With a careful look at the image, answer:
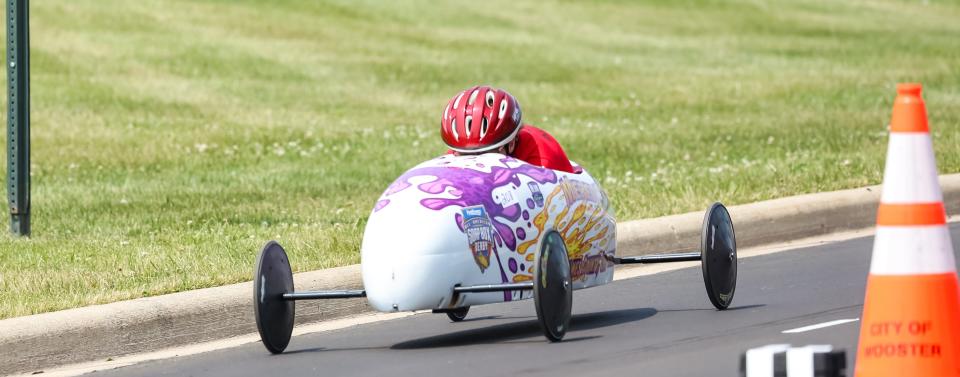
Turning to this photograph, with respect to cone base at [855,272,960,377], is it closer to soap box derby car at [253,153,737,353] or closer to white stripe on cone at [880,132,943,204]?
white stripe on cone at [880,132,943,204]

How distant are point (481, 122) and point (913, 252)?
12.4ft

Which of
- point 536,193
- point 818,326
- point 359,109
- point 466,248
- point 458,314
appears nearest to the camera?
point 466,248

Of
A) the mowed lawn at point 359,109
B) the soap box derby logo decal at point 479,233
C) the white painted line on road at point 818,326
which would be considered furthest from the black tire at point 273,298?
the white painted line on road at point 818,326

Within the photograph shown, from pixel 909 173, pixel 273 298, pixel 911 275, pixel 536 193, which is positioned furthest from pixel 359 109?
pixel 911 275

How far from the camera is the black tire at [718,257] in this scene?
9523 millimetres

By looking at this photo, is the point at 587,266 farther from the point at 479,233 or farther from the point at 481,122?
the point at 479,233

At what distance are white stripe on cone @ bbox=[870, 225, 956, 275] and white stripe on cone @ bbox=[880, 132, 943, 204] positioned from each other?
0.10 meters

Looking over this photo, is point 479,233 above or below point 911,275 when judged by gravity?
below

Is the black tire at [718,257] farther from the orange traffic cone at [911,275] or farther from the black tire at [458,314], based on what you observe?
the orange traffic cone at [911,275]

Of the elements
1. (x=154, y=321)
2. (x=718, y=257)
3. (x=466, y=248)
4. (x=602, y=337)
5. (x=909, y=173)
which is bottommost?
(x=154, y=321)

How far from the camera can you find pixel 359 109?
73.7 ft

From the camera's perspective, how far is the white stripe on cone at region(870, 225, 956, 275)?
612cm

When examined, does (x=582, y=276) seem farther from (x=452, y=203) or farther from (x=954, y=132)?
(x=954, y=132)

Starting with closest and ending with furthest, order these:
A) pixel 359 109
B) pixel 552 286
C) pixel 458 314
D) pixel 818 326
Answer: pixel 552 286, pixel 818 326, pixel 458 314, pixel 359 109
